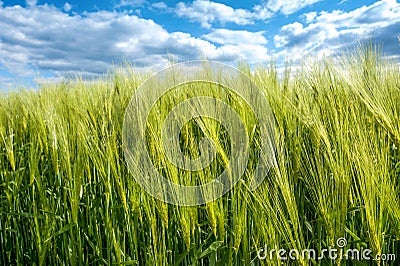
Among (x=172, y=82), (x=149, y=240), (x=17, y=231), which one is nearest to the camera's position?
(x=149, y=240)

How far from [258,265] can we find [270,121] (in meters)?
0.51

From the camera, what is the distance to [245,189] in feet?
3.79

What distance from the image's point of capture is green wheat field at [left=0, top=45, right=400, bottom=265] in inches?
40.1

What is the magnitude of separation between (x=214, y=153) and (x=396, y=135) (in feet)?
1.94

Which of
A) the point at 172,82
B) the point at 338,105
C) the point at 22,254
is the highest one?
the point at 172,82

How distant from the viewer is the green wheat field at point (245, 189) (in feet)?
3.34

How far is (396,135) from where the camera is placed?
3.92ft

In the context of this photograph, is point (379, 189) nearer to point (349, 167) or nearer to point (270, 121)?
point (349, 167)

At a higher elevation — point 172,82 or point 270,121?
point 172,82

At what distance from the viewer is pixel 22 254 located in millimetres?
1699

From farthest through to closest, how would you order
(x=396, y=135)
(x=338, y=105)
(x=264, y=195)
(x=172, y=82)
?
(x=172, y=82) → (x=338, y=105) → (x=396, y=135) → (x=264, y=195)

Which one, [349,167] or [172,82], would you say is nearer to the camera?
[349,167]

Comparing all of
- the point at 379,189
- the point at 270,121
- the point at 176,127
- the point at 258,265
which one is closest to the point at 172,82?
the point at 176,127

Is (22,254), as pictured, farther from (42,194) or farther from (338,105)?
(338,105)
